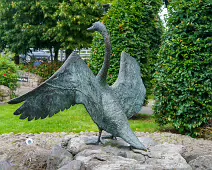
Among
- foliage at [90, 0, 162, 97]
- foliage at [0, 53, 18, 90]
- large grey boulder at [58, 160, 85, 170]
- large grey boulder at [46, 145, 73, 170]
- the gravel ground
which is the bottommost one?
the gravel ground

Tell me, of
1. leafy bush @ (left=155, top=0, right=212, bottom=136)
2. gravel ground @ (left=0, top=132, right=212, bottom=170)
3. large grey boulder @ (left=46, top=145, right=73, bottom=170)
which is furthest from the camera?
leafy bush @ (left=155, top=0, right=212, bottom=136)

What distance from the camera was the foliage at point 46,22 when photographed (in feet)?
50.3

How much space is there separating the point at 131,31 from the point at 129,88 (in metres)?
3.92

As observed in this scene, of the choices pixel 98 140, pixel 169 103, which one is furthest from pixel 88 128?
pixel 98 140

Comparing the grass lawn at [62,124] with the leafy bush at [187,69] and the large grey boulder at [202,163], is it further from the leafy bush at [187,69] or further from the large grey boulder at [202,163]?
the large grey boulder at [202,163]

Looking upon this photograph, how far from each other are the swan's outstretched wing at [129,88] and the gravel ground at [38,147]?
3.41 feet

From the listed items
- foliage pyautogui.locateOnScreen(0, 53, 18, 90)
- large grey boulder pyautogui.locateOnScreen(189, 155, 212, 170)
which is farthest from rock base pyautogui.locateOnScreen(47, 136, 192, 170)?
foliage pyautogui.locateOnScreen(0, 53, 18, 90)

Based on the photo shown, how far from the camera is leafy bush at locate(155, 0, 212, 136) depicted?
6566 mm

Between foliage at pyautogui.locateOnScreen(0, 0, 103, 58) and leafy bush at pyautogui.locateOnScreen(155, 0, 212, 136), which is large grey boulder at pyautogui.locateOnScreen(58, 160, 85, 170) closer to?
leafy bush at pyautogui.locateOnScreen(155, 0, 212, 136)

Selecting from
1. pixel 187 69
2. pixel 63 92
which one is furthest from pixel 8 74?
pixel 63 92

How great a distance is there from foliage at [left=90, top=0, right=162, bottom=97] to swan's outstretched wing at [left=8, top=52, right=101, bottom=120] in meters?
4.37

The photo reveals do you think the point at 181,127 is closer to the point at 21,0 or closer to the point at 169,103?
the point at 169,103

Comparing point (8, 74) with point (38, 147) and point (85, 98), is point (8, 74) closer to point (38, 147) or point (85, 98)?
point (38, 147)

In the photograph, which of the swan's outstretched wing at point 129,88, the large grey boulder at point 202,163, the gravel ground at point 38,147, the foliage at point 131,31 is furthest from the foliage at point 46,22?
the large grey boulder at point 202,163
